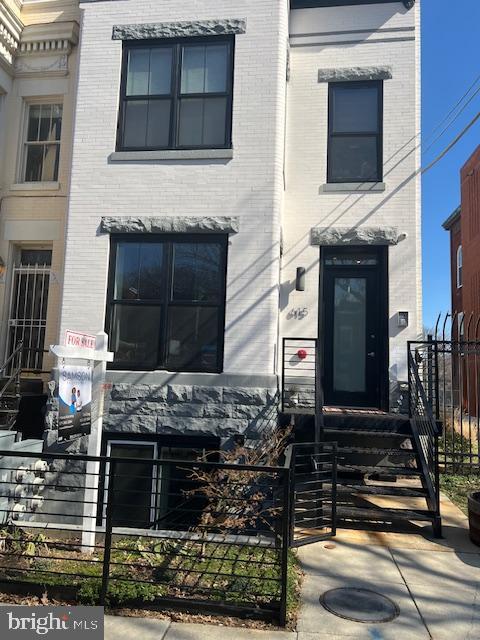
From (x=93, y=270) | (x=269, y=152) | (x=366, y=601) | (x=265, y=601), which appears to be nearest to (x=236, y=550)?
(x=265, y=601)

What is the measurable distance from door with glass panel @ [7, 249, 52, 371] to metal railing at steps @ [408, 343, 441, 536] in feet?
19.6

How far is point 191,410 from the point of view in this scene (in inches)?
285

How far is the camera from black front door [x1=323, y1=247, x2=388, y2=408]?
8.54 metres

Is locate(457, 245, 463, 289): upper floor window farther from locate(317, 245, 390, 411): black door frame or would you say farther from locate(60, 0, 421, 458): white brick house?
locate(317, 245, 390, 411): black door frame

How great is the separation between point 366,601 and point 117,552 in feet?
7.87

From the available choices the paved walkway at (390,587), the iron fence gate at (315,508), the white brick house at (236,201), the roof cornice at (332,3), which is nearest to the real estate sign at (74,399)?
the paved walkway at (390,587)

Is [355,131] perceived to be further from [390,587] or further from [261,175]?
[390,587]

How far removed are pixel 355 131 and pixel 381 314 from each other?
318 cm

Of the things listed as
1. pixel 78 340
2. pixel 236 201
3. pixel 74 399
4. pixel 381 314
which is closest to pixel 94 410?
pixel 74 399

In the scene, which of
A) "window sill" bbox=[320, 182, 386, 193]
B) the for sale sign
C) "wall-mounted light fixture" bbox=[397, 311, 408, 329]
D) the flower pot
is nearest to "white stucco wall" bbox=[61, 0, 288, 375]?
"window sill" bbox=[320, 182, 386, 193]

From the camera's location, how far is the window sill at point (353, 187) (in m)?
8.69

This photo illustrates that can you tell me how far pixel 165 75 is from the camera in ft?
26.5

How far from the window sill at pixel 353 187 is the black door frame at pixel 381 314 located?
0.94 m

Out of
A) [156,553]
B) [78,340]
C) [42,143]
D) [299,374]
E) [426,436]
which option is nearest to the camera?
[156,553]
